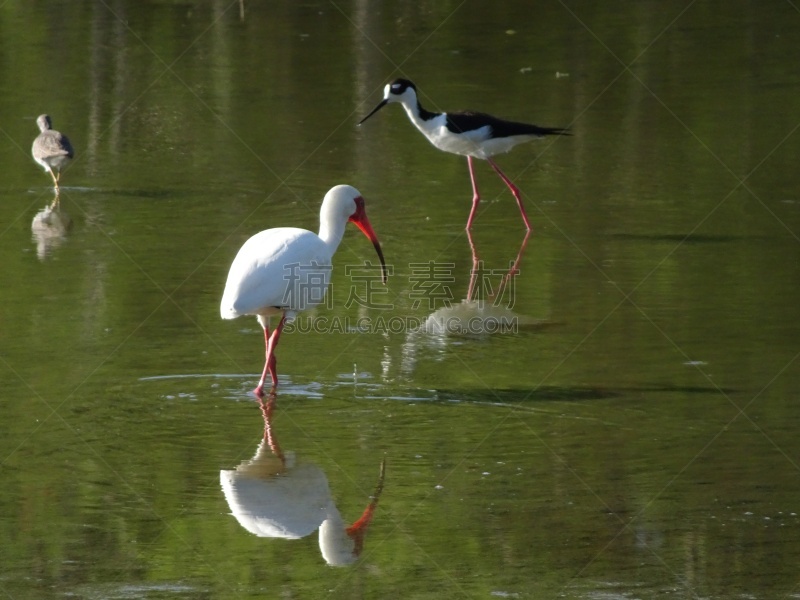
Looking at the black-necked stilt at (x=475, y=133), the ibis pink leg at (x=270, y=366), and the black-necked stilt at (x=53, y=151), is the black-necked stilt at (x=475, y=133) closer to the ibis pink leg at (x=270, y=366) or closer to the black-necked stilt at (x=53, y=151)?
the black-necked stilt at (x=53, y=151)

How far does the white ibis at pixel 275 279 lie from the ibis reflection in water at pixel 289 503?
1007 mm

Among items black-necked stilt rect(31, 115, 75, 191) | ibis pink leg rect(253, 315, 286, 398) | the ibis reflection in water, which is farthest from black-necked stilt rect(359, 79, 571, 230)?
the ibis reflection in water

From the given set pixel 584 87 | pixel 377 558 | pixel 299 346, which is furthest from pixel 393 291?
pixel 584 87

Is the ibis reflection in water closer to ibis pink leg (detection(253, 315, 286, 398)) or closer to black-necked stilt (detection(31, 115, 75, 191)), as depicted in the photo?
Result: ibis pink leg (detection(253, 315, 286, 398))

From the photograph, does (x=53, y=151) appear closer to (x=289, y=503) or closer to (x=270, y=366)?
(x=270, y=366)

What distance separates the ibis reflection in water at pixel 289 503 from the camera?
6.04m

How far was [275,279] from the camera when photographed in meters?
8.04

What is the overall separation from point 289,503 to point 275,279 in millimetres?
1910

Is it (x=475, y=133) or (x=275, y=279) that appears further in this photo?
(x=475, y=133)

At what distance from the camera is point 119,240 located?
11203mm

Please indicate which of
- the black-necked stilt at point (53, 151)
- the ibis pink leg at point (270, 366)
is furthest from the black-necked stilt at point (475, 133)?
the ibis pink leg at point (270, 366)

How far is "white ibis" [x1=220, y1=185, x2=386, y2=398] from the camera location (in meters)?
7.99

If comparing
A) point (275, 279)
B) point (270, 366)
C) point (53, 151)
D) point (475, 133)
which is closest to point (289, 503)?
point (270, 366)

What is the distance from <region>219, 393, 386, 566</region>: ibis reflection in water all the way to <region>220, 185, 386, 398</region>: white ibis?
3.30 ft
